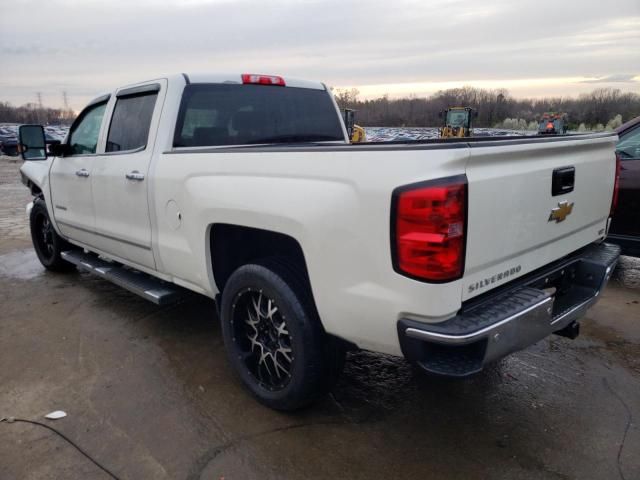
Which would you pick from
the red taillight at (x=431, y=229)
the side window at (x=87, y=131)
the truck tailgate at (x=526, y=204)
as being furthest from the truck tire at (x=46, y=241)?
the truck tailgate at (x=526, y=204)

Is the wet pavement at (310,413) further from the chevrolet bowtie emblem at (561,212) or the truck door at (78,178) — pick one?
the chevrolet bowtie emblem at (561,212)

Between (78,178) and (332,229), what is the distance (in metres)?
3.25

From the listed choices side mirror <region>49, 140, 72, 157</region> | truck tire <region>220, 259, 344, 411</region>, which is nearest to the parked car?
truck tire <region>220, 259, 344, 411</region>

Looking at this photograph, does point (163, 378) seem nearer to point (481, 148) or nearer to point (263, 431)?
point (263, 431)

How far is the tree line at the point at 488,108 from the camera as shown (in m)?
52.0

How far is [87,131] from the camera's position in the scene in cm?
482

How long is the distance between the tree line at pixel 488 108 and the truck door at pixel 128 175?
4544 centimetres

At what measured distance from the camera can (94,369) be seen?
362cm

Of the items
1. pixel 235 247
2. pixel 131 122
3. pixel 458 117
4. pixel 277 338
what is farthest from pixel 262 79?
pixel 458 117

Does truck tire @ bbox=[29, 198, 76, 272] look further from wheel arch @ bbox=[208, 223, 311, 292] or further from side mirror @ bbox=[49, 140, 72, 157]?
wheel arch @ bbox=[208, 223, 311, 292]

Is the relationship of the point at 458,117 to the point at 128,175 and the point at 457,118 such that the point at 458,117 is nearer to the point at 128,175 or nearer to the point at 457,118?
the point at 457,118

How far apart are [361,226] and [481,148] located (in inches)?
24.1

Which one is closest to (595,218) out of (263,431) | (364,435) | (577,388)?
(577,388)

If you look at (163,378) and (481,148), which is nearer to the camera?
(481,148)
